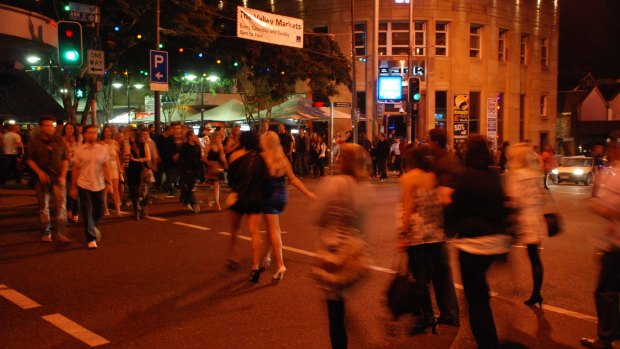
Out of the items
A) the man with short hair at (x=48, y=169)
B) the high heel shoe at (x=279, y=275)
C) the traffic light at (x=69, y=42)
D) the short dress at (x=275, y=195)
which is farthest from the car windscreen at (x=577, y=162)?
the man with short hair at (x=48, y=169)

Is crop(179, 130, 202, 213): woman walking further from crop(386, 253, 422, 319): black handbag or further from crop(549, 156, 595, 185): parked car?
crop(549, 156, 595, 185): parked car

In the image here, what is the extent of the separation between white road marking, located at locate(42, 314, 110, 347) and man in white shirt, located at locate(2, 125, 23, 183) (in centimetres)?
1438

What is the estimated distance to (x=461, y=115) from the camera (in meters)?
34.0

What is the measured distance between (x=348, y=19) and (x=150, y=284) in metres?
29.8

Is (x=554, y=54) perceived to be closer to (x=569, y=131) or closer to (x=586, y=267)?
(x=569, y=131)

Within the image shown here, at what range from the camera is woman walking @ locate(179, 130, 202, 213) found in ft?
43.2

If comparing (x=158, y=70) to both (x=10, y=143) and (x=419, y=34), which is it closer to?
(x=10, y=143)

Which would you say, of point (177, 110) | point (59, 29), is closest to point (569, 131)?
point (177, 110)

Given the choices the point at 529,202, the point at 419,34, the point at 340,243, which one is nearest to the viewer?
the point at 340,243

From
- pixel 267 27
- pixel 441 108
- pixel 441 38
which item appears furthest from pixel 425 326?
pixel 441 38

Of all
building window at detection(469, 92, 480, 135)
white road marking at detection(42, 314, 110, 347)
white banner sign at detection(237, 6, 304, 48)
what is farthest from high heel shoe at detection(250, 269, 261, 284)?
building window at detection(469, 92, 480, 135)

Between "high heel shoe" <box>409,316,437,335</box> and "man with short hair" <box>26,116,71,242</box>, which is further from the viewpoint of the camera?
"man with short hair" <box>26,116,71,242</box>

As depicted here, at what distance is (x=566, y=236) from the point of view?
10633 millimetres

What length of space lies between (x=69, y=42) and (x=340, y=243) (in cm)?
1149
